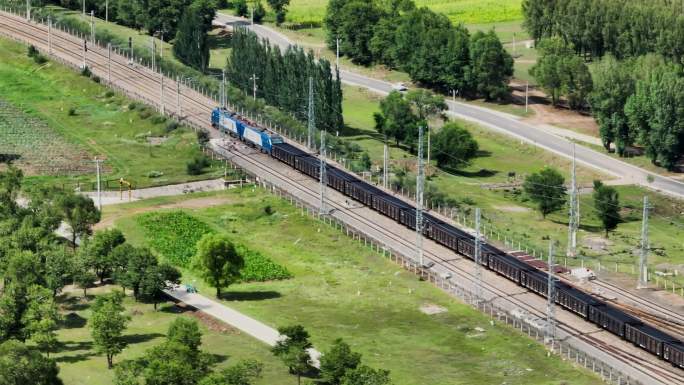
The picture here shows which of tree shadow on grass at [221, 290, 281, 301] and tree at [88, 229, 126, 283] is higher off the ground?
tree at [88, 229, 126, 283]

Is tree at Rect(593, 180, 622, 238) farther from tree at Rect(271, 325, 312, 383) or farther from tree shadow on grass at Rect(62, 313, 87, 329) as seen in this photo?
tree shadow on grass at Rect(62, 313, 87, 329)

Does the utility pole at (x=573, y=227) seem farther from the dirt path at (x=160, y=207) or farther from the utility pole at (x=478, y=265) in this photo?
the dirt path at (x=160, y=207)

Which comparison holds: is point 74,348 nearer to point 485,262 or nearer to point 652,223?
point 485,262

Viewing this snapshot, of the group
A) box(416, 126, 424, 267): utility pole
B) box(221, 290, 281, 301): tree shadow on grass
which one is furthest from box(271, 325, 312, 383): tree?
box(416, 126, 424, 267): utility pole

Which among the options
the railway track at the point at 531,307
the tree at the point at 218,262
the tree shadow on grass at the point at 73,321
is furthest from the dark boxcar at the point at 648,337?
the tree shadow on grass at the point at 73,321

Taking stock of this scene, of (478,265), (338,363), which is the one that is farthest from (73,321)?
(478,265)

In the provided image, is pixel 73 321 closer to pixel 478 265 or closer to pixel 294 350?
pixel 294 350
